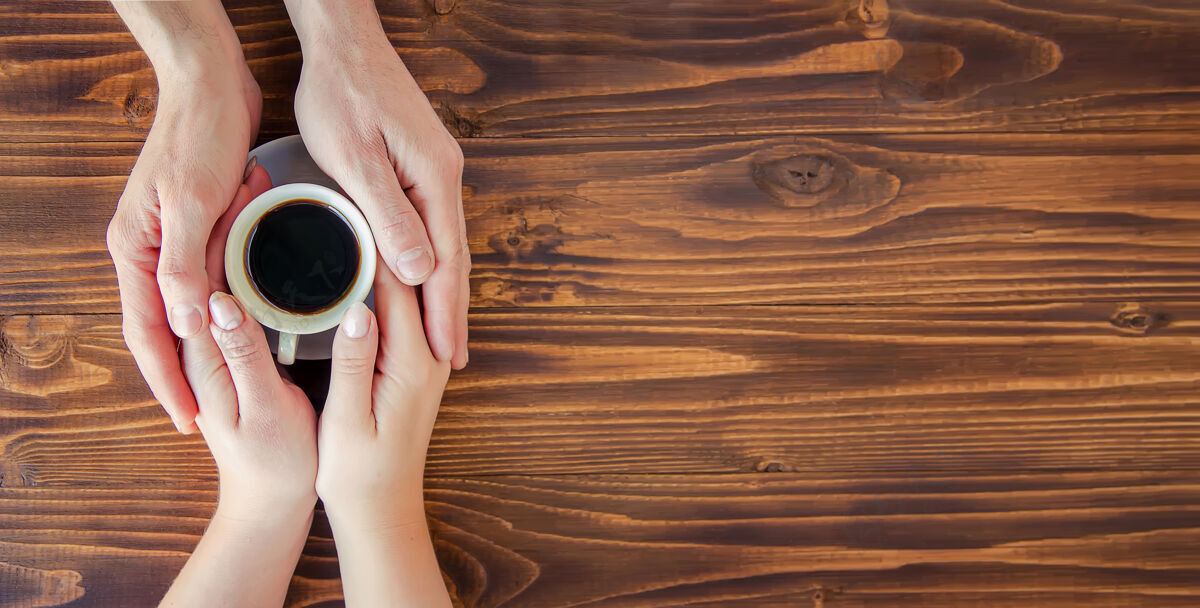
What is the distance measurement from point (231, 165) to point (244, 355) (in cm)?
20

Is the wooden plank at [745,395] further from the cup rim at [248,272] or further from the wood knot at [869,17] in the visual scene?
the wood knot at [869,17]

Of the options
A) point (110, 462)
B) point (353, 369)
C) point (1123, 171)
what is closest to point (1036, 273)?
point (1123, 171)

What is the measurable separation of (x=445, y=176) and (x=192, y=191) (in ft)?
0.83

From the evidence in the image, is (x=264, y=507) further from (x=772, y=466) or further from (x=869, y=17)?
(x=869, y=17)

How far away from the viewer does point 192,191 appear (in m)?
0.70

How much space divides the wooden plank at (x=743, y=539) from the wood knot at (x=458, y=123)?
1.47 ft

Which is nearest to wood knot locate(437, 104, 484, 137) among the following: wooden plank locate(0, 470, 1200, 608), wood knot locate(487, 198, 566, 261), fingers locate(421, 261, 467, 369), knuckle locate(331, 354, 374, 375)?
wood knot locate(487, 198, 566, 261)

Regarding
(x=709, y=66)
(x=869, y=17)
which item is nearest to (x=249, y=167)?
(x=709, y=66)

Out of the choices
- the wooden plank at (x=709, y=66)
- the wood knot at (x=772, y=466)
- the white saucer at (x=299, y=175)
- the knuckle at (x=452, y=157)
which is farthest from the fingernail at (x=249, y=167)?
the wood knot at (x=772, y=466)

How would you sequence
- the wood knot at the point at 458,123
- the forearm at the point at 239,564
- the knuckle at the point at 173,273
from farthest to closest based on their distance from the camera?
the wood knot at the point at 458,123
the forearm at the point at 239,564
the knuckle at the point at 173,273

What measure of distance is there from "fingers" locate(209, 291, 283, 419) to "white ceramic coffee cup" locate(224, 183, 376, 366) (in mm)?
20

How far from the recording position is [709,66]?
90 cm

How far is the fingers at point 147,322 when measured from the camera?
29.0 inches

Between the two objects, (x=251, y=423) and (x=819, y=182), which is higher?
(x=819, y=182)
